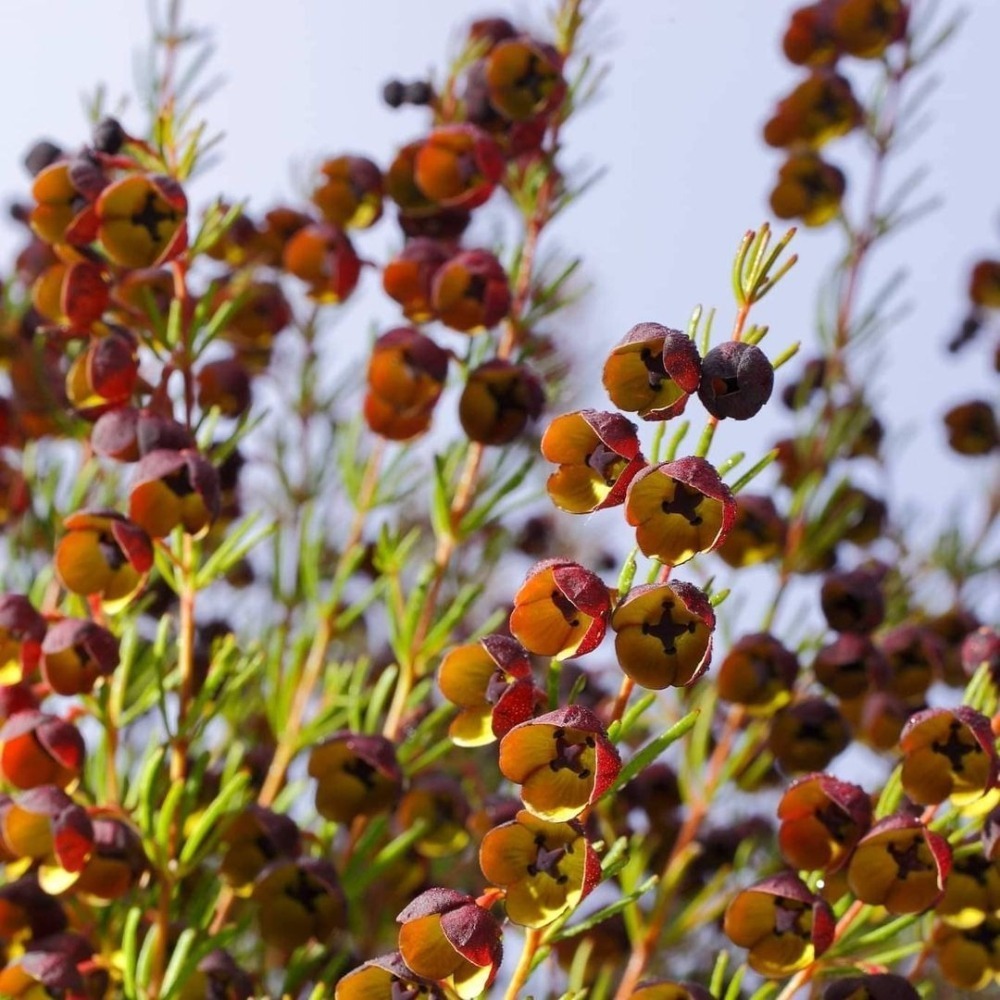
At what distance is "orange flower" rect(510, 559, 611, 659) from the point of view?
1.69ft

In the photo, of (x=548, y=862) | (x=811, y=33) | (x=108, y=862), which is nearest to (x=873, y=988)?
(x=548, y=862)

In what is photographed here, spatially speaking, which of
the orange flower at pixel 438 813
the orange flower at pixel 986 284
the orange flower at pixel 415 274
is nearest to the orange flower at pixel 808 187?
the orange flower at pixel 986 284

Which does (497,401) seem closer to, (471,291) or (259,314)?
(471,291)

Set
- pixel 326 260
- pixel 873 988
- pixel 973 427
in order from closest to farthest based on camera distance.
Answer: pixel 873 988 < pixel 326 260 < pixel 973 427

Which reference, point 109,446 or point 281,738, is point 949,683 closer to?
point 281,738

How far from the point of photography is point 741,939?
0.65 m

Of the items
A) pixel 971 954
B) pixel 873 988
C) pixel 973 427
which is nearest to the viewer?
pixel 873 988

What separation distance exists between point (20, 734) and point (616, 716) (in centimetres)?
37

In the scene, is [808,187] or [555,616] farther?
[808,187]

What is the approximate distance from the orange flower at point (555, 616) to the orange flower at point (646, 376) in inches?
2.8

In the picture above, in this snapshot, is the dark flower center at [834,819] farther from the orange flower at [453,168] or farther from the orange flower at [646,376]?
the orange flower at [453,168]

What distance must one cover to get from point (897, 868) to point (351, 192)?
70 centimetres

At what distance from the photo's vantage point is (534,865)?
1.74ft

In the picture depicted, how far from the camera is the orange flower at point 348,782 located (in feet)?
2.72
